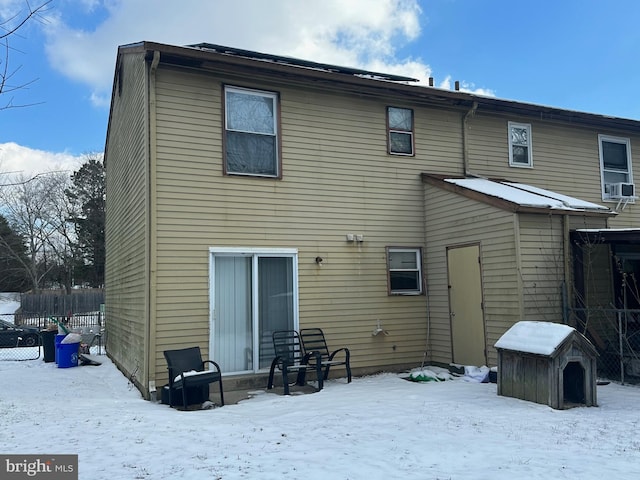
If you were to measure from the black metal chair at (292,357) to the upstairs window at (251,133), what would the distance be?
9.14ft

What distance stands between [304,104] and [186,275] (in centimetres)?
374

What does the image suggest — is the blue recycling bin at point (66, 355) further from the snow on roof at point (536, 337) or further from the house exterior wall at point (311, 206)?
the snow on roof at point (536, 337)

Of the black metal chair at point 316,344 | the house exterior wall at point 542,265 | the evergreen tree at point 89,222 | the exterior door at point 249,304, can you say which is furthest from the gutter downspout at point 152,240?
the evergreen tree at point 89,222

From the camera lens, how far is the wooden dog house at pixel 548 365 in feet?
21.1

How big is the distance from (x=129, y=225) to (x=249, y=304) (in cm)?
304

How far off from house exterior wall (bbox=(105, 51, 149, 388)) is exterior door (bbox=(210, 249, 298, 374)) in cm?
116

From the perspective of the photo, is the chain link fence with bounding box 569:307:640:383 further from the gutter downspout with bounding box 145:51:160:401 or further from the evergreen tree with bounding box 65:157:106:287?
the evergreen tree with bounding box 65:157:106:287

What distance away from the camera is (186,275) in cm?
806

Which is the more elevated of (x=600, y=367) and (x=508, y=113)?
(x=508, y=113)

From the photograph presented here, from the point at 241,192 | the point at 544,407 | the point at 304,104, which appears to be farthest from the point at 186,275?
the point at 544,407

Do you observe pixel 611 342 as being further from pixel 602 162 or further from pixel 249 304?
pixel 249 304

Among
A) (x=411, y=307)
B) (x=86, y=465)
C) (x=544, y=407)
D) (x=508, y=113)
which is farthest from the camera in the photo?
(x=508, y=113)

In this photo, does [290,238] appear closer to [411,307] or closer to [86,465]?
[411,307]

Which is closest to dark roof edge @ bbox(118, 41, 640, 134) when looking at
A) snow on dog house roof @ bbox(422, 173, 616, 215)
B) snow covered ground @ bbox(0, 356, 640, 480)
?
snow on dog house roof @ bbox(422, 173, 616, 215)
